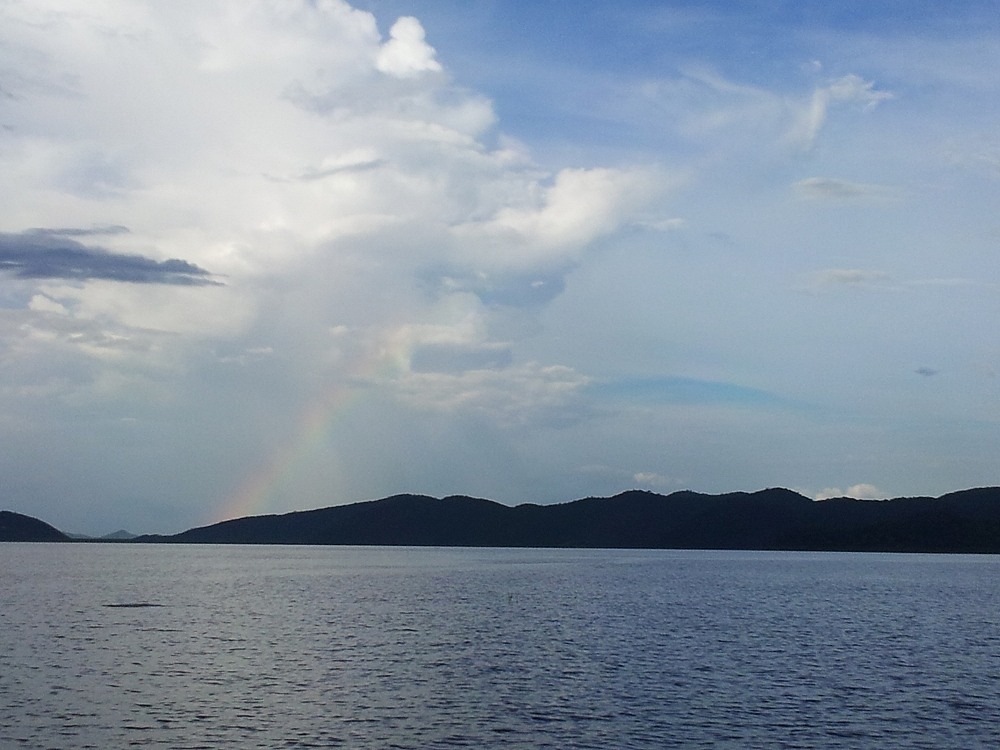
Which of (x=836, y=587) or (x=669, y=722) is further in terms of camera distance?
(x=836, y=587)

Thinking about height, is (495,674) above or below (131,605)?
below

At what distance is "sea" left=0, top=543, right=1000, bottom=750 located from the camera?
1724 inches

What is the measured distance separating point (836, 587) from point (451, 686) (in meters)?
124

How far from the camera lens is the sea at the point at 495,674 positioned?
→ 43.8 metres

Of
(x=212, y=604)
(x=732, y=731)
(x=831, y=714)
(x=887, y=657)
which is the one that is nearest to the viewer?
(x=732, y=731)

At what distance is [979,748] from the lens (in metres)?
41.4

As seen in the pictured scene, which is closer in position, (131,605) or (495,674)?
(495,674)

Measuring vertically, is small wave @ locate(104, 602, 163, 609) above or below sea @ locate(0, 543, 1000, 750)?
above

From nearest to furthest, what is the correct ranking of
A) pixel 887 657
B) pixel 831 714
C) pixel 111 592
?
pixel 831 714, pixel 887 657, pixel 111 592

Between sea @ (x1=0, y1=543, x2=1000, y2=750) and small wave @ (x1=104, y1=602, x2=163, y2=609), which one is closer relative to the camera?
Answer: sea @ (x1=0, y1=543, x2=1000, y2=750)

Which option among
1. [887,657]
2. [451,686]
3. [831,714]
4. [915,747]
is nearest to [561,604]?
[887,657]

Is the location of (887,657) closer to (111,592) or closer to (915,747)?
(915,747)

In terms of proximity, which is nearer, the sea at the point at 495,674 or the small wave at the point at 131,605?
the sea at the point at 495,674

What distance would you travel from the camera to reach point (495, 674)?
201 feet
